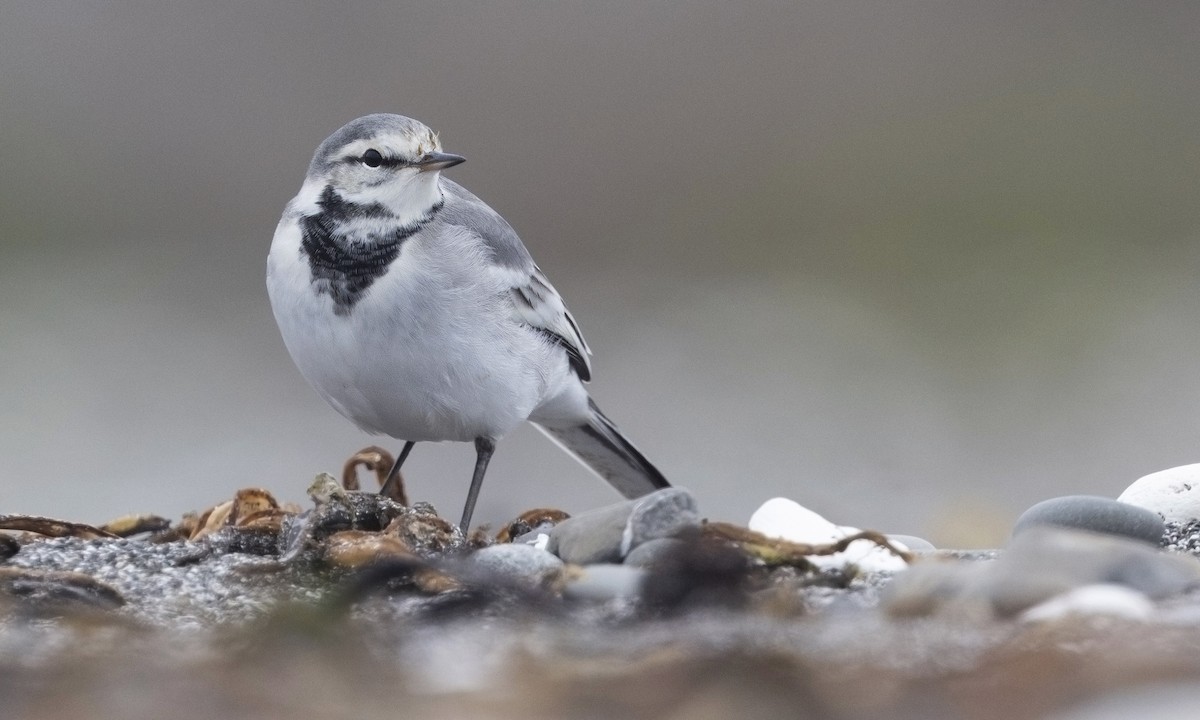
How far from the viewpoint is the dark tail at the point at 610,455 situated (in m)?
3.68

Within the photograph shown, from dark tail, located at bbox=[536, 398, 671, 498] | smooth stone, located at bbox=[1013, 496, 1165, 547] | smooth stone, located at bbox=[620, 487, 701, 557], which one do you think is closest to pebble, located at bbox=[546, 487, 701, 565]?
smooth stone, located at bbox=[620, 487, 701, 557]

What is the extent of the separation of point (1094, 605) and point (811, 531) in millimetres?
1108

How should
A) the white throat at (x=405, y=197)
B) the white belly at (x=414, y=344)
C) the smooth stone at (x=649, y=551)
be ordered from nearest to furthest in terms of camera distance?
1. the smooth stone at (x=649, y=551)
2. the white belly at (x=414, y=344)
3. the white throat at (x=405, y=197)

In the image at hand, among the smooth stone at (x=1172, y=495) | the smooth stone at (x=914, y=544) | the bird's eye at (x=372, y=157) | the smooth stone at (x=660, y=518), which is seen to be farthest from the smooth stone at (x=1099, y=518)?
the bird's eye at (x=372, y=157)

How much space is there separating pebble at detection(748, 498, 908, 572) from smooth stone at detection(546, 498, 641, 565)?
0.32 m

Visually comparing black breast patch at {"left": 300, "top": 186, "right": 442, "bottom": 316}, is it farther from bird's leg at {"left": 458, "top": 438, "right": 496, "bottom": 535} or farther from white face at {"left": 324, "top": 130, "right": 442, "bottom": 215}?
bird's leg at {"left": 458, "top": 438, "right": 496, "bottom": 535}

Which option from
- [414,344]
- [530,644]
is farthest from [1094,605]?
[414,344]

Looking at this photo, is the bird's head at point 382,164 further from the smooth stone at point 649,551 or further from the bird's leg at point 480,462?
the smooth stone at point 649,551

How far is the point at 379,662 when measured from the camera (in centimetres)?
133

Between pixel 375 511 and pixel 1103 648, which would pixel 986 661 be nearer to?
pixel 1103 648

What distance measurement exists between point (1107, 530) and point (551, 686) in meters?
1.50

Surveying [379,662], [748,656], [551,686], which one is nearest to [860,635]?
[748,656]

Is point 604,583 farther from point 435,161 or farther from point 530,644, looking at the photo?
point 435,161

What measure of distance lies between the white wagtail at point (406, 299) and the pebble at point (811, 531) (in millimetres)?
770
